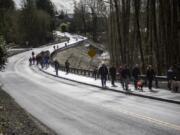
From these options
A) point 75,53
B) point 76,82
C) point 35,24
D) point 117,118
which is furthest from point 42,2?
point 117,118

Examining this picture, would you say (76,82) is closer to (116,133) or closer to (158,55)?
(158,55)

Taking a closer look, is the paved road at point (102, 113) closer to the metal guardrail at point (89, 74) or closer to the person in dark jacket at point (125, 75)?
the person in dark jacket at point (125, 75)

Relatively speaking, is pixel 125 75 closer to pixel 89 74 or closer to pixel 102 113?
pixel 102 113

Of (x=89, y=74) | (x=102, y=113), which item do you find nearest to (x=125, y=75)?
(x=102, y=113)

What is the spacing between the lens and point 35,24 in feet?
403

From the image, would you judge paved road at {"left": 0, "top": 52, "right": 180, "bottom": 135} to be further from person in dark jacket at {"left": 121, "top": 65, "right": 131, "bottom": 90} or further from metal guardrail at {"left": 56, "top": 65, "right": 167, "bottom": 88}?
metal guardrail at {"left": 56, "top": 65, "right": 167, "bottom": 88}

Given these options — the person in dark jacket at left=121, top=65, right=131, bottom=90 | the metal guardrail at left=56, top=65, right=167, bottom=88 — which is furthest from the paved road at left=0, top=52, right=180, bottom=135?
the metal guardrail at left=56, top=65, right=167, bottom=88

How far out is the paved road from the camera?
55.1 ft

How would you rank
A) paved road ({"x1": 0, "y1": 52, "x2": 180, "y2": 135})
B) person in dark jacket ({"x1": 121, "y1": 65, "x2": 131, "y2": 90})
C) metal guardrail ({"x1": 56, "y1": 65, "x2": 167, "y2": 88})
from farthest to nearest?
person in dark jacket ({"x1": 121, "y1": 65, "x2": 131, "y2": 90})
metal guardrail ({"x1": 56, "y1": 65, "x2": 167, "y2": 88})
paved road ({"x1": 0, "y1": 52, "x2": 180, "y2": 135})

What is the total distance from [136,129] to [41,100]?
13.5 metres

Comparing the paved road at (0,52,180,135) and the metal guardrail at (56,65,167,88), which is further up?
the metal guardrail at (56,65,167,88)

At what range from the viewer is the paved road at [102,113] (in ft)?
55.1

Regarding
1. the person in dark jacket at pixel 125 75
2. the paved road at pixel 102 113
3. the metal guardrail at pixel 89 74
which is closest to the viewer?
the paved road at pixel 102 113

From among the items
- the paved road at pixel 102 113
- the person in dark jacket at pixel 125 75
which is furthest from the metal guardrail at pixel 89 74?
the paved road at pixel 102 113
